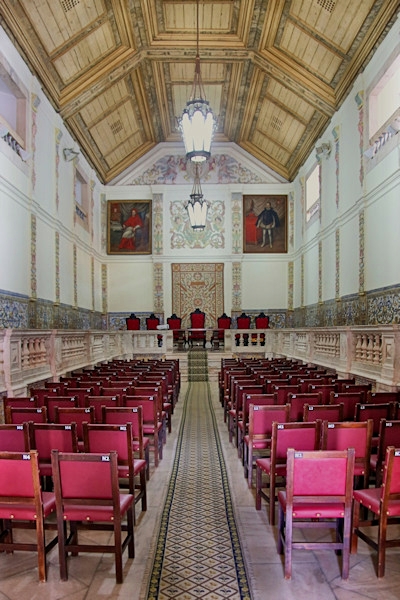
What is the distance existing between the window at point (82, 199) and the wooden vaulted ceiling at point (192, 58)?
929 mm

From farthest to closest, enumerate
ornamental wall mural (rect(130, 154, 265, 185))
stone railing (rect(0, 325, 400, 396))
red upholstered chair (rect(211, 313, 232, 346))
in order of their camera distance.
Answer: ornamental wall mural (rect(130, 154, 265, 185)) < red upholstered chair (rect(211, 313, 232, 346)) < stone railing (rect(0, 325, 400, 396))

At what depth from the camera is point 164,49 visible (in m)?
13.1

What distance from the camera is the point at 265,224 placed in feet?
64.1

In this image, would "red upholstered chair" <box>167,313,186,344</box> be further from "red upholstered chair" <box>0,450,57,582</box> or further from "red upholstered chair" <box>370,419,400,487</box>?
"red upholstered chair" <box>0,450,57,582</box>

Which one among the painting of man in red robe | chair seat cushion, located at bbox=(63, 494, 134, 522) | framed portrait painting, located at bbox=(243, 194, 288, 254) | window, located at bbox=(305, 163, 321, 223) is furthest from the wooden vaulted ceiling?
chair seat cushion, located at bbox=(63, 494, 134, 522)

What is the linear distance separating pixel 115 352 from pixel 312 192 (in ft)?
28.5

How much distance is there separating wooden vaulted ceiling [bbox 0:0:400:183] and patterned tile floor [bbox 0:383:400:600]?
9.32 meters

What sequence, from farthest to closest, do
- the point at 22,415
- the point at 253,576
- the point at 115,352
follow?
1. the point at 115,352
2. the point at 22,415
3. the point at 253,576

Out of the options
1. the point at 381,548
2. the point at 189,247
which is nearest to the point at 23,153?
the point at 189,247

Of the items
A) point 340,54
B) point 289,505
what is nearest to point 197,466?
point 289,505

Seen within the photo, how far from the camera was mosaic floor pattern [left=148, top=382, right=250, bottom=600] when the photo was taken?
290 centimetres

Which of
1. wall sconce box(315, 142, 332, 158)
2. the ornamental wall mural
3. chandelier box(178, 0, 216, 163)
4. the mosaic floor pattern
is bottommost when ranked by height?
the mosaic floor pattern

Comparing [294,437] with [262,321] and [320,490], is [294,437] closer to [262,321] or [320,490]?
[320,490]

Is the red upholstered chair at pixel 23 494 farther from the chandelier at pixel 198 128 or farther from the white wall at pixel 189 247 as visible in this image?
the white wall at pixel 189 247
